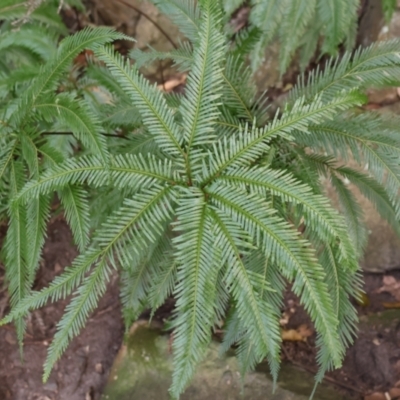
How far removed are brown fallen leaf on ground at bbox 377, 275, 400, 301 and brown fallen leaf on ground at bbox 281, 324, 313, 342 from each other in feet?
1.62

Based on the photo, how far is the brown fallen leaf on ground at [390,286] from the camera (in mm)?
2596

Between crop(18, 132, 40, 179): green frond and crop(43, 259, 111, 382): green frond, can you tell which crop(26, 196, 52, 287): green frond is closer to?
crop(18, 132, 40, 179): green frond

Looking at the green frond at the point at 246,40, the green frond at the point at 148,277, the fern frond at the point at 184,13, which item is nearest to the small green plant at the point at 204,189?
the green frond at the point at 246,40

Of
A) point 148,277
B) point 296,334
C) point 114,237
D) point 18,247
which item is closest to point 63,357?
point 148,277

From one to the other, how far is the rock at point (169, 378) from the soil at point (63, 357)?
182mm

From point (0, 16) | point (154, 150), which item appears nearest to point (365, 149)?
point (154, 150)

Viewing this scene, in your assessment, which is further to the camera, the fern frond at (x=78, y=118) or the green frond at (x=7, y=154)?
the green frond at (x=7, y=154)

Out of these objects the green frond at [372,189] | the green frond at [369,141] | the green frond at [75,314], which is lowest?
the green frond at [75,314]

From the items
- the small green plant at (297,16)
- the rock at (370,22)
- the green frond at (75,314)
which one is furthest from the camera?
the rock at (370,22)

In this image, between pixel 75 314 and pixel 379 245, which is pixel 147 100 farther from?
pixel 379 245

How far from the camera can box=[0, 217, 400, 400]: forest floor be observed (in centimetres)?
237

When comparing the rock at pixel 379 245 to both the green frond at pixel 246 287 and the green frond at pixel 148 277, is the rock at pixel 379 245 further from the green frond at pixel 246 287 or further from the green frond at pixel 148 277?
the green frond at pixel 246 287

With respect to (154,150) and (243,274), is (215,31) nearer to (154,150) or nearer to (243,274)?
(154,150)

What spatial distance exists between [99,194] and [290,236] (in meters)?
0.97
